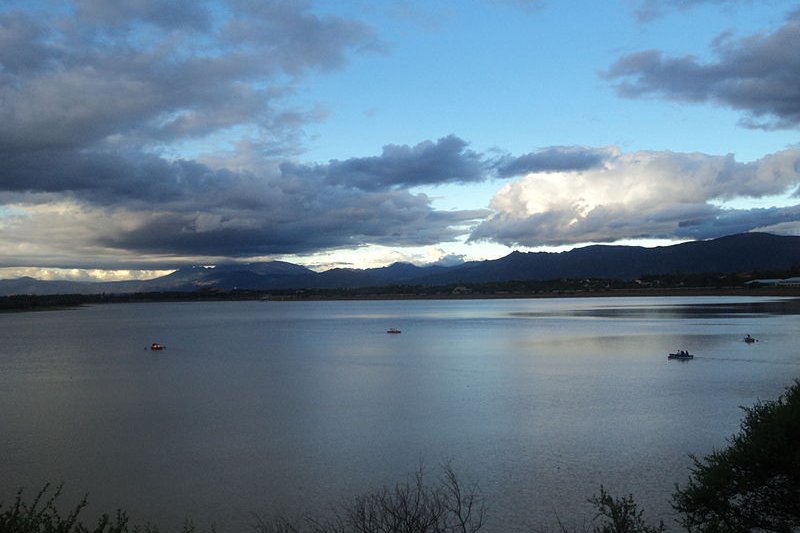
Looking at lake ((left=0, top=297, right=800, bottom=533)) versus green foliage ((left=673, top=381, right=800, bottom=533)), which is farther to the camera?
lake ((left=0, top=297, right=800, bottom=533))

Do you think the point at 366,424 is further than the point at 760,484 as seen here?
Yes

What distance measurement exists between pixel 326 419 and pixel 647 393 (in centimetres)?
1275

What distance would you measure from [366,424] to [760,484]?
42.6ft

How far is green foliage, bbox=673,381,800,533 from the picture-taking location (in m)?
9.30

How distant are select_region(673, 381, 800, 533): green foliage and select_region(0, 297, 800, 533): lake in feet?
8.43

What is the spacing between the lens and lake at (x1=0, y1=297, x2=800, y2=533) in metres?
13.9

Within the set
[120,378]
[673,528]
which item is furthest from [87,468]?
[120,378]

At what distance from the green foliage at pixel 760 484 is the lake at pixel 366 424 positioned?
2.57 meters

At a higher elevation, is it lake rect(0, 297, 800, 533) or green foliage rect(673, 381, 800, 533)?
green foliage rect(673, 381, 800, 533)

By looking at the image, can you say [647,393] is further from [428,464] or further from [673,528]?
[673,528]

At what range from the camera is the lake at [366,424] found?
1391cm

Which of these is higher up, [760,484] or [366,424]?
[760,484]

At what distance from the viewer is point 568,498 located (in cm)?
1313

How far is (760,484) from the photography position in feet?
31.4
